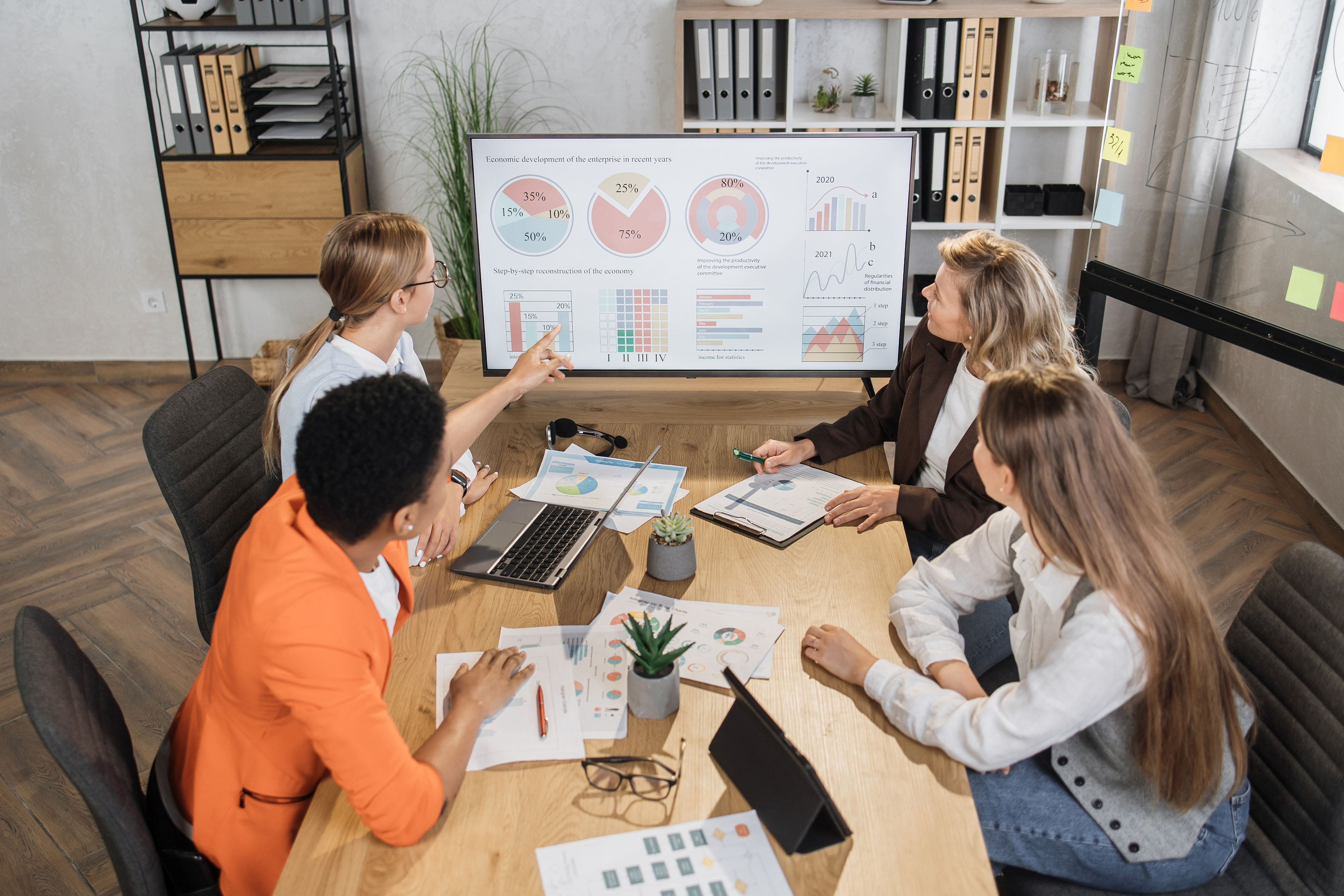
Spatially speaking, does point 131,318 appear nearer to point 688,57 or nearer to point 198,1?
point 198,1

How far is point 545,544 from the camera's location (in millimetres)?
1948

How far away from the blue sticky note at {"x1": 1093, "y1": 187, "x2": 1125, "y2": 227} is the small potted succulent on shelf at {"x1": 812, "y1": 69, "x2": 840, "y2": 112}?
105cm

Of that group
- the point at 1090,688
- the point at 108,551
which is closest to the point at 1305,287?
the point at 1090,688

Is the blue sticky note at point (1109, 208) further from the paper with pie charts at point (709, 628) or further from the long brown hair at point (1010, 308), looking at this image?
the paper with pie charts at point (709, 628)

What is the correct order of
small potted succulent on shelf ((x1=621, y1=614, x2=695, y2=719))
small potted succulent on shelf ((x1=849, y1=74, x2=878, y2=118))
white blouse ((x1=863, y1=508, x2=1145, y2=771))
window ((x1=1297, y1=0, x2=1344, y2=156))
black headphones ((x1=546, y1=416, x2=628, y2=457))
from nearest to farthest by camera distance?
white blouse ((x1=863, y1=508, x2=1145, y2=771)), small potted succulent on shelf ((x1=621, y1=614, x2=695, y2=719)), black headphones ((x1=546, y1=416, x2=628, y2=457)), window ((x1=1297, y1=0, x2=1344, y2=156)), small potted succulent on shelf ((x1=849, y1=74, x2=878, y2=118))

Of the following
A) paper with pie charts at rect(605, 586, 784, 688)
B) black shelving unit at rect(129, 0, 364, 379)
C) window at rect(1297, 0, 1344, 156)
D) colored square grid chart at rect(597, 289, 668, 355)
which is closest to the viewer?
paper with pie charts at rect(605, 586, 784, 688)

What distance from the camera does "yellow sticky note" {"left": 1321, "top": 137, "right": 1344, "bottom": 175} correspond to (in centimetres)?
241

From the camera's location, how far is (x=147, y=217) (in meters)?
4.34

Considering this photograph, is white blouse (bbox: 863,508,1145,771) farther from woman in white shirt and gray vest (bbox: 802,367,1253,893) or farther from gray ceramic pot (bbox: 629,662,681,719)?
gray ceramic pot (bbox: 629,662,681,719)

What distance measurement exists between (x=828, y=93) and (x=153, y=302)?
2.95 meters

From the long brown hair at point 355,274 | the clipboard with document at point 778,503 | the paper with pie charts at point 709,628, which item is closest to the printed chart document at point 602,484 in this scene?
the clipboard with document at point 778,503

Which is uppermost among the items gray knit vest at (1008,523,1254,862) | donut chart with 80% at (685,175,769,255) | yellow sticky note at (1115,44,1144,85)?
yellow sticky note at (1115,44,1144,85)

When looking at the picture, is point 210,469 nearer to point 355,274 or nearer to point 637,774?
point 355,274

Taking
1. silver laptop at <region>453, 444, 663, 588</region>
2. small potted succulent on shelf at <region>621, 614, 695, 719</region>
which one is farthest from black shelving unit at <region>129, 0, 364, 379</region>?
small potted succulent on shelf at <region>621, 614, 695, 719</region>
